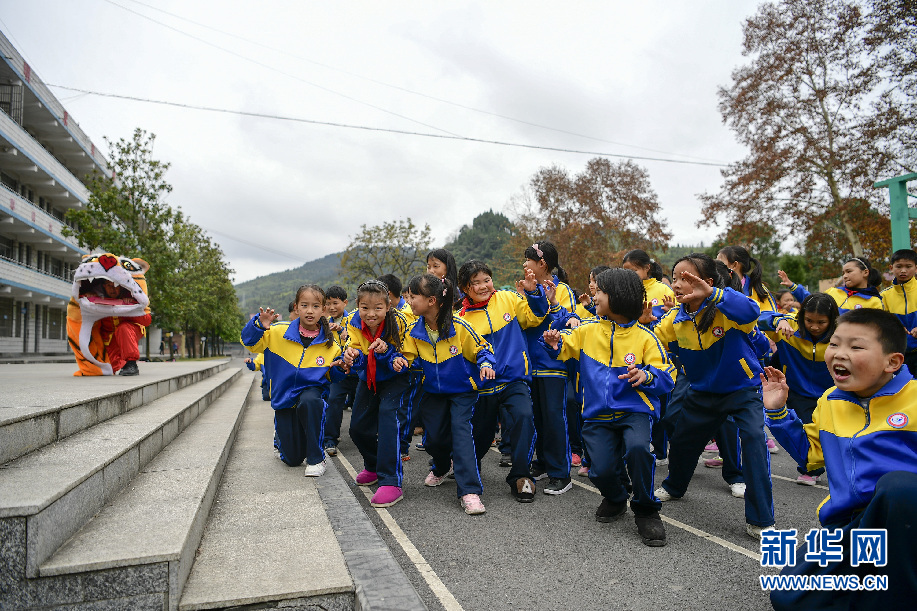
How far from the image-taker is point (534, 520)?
154 inches

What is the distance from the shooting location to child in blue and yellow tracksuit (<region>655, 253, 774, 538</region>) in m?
3.55

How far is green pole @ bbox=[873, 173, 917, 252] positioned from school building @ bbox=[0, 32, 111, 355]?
2763 centimetres

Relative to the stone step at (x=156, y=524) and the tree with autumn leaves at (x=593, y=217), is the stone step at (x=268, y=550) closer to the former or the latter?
the stone step at (x=156, y=524)

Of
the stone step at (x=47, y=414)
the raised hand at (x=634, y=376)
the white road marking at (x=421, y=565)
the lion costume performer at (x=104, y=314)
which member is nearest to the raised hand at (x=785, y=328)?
the raised hand at (x=634, y=376)

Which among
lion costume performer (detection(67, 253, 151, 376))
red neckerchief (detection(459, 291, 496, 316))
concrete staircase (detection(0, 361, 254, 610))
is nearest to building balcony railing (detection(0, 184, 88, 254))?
lion costume performer (detection(67, 253, 151, 376))

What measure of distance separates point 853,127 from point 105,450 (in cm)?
2078

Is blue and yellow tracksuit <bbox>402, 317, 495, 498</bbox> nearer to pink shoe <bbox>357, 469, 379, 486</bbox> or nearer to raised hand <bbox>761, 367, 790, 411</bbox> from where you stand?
pink shoe <bbox>357, 469, 379, 486</bbox>

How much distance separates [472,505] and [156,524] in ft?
6.94

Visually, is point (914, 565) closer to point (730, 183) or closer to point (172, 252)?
point (730, 183)

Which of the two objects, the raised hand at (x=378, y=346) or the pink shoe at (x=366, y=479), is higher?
the raised hand at (x=378, y=346)

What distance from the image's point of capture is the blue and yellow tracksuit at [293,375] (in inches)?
198

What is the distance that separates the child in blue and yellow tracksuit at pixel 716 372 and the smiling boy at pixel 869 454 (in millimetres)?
1071

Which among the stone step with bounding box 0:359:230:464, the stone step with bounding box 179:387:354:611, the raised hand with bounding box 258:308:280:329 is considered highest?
the raised hand with bounding box 258:308:280:329

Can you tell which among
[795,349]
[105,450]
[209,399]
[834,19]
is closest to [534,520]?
[105,450]
